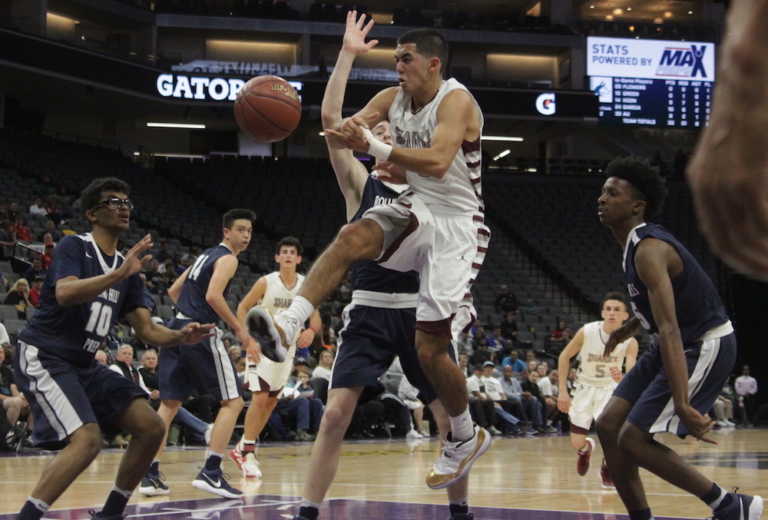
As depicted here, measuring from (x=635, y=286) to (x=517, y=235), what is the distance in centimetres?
2179

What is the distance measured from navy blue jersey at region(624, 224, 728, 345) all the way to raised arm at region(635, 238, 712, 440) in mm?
68

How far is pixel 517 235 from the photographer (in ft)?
86.2

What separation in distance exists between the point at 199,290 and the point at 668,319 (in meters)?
3.71

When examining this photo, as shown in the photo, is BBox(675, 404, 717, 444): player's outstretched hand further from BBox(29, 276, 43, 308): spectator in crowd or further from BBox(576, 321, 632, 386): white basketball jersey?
BBox(29, 276, 43, 308): spectator in crowd

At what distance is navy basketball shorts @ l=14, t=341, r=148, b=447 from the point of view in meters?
4.55

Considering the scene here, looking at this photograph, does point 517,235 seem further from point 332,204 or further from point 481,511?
point 481,511

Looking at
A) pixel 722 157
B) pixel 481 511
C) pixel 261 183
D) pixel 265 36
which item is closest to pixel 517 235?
pixel 261 183

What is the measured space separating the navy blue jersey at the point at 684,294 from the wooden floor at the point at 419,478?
151cm

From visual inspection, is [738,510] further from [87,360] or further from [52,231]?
[52,231]

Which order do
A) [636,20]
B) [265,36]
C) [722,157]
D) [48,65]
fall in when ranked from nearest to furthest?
1. [722,157]
2. [48,65]
3. [265,36]
4. [636,20]

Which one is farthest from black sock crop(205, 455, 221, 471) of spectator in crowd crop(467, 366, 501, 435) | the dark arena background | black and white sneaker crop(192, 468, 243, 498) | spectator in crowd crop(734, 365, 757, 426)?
spectator in crowd crop(734, 365, 757, 426)

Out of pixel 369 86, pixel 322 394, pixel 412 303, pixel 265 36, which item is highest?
pixel 265 36

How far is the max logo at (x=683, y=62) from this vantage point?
28.7 meters

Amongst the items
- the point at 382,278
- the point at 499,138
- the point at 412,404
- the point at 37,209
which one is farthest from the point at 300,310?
the point at 499,138
